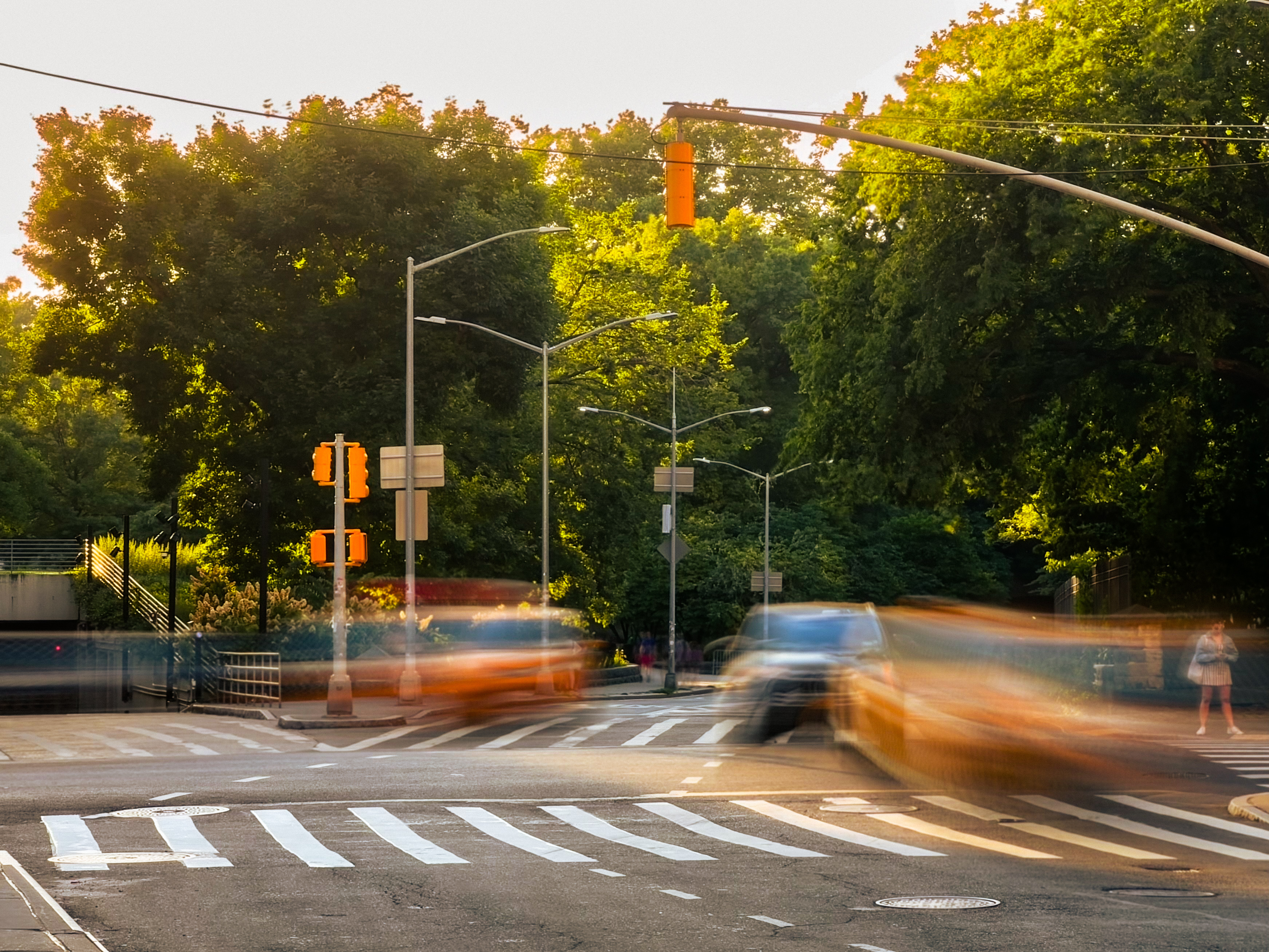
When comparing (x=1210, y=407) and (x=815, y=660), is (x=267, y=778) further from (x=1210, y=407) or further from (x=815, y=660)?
(x=1210, y=407)

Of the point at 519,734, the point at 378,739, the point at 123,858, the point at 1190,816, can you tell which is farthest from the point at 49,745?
the point at 1190,816

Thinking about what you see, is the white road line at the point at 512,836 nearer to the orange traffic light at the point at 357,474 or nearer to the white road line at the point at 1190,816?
the white road line at the point at 1190,816

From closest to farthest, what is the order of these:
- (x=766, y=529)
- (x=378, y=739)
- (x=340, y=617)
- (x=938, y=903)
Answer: (x=938, y=903) < (x=378, y=739) < (x=340, y=617) < (x=766, y=529)

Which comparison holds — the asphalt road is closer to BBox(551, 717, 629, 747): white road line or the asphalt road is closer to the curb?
the curb

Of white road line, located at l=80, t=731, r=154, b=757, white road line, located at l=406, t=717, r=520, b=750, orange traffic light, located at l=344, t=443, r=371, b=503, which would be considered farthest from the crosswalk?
orange traffic light, located at l=344, t=443, r=371, b=503

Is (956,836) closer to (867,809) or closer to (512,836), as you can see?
(867,809)

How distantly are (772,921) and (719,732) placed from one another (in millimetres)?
16506

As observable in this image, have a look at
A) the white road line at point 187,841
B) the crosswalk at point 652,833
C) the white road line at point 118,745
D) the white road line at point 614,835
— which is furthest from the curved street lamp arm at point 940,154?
the white road line at point 118,745

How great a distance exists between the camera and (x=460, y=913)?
10.3 m

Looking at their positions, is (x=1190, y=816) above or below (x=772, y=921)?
below

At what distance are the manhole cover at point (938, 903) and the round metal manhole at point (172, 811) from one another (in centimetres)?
721

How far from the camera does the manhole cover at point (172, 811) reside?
15.5 meters

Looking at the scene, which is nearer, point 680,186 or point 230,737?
point 680,186

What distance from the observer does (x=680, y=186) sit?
18.9 metres
